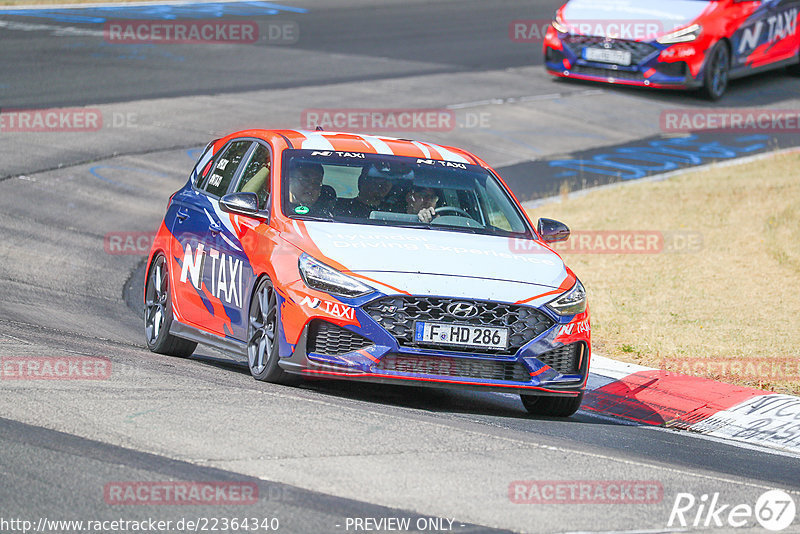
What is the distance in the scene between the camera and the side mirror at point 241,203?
8906 millimetres

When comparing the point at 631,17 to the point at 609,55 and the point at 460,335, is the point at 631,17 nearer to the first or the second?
the point at 609,55

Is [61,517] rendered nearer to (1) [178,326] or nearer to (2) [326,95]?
(1) [178,326]

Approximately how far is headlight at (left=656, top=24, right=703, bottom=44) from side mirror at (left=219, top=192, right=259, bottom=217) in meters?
15.6

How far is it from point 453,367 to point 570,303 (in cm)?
89

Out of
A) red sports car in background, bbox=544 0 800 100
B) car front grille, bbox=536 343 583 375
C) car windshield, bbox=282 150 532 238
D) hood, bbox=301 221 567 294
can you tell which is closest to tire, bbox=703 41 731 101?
red sports car in background, bbox=544 0 800 100

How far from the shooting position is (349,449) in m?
6.76

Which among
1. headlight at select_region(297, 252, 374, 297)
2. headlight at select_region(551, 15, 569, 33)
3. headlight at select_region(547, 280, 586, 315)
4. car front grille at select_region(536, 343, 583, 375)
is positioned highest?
headlight at select_region(297, 252, 374, 297)

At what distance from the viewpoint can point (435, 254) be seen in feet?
27.6

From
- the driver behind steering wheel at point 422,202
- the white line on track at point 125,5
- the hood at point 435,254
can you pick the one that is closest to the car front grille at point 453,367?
the hood at point 435,254

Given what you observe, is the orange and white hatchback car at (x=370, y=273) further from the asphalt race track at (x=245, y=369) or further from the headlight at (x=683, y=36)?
the headlight at (x=683, y=36)

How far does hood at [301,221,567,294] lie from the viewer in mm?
8188

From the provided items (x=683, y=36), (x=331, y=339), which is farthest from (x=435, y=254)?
(x=683, y=36)

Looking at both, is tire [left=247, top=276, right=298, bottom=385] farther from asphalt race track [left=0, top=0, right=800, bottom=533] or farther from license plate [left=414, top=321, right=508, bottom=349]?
license plate [left=414, top=321, right=508, bottom=349]

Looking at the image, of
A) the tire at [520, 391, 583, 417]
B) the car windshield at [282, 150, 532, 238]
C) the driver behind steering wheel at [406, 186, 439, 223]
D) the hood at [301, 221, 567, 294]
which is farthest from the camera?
the driver behind steering wheel at [406, 186, 439, 223]
